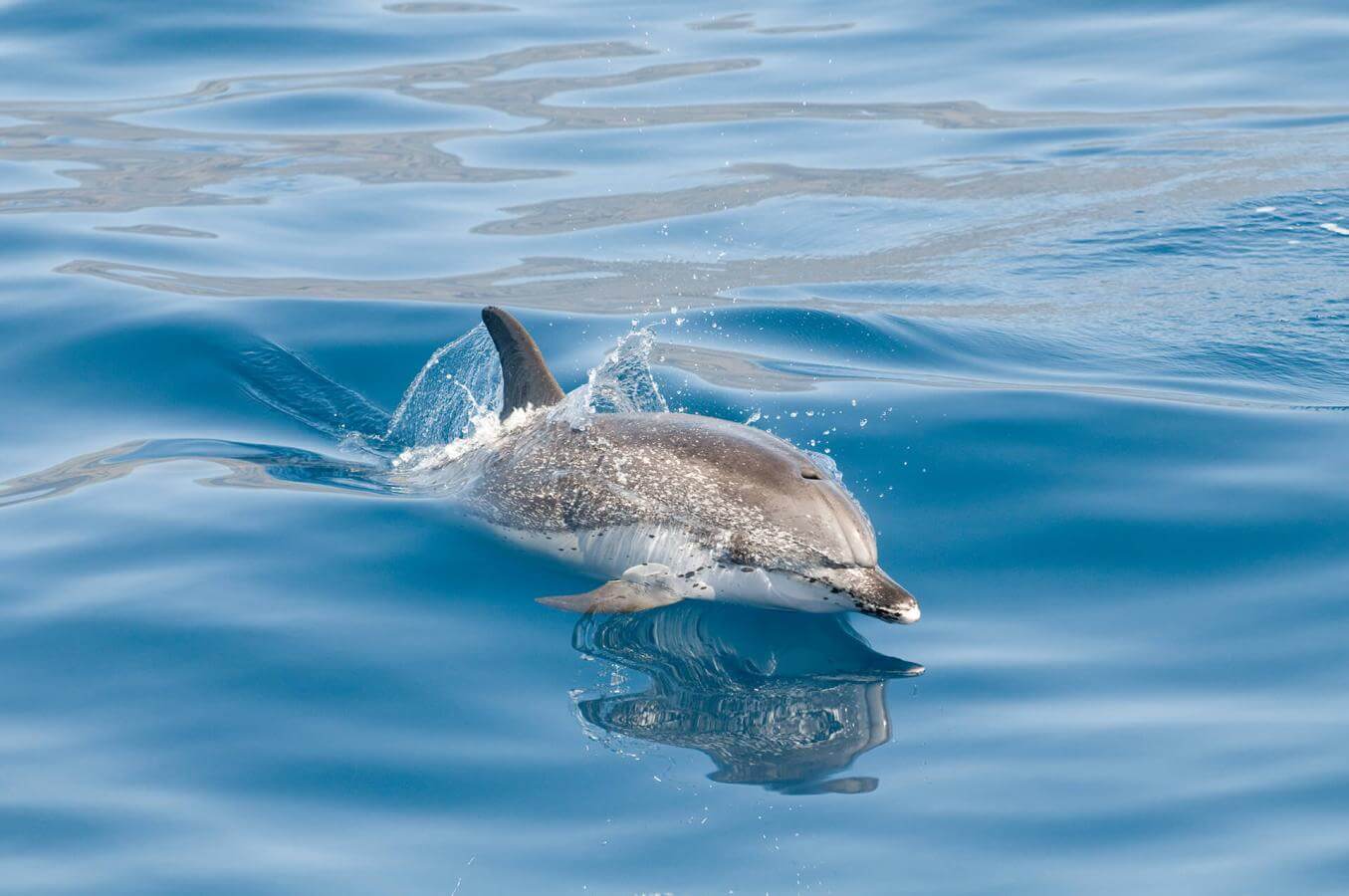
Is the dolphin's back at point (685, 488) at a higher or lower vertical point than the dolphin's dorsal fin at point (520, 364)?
lower

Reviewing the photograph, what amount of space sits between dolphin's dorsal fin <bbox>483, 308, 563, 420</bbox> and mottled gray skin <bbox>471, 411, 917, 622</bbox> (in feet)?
1.52

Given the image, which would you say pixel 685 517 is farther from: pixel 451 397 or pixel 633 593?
pixel 451 397

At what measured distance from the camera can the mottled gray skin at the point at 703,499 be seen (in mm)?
6883

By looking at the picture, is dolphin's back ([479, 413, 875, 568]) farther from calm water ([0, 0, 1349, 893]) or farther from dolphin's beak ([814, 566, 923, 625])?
calm water ([0, 0, 1349, 893])

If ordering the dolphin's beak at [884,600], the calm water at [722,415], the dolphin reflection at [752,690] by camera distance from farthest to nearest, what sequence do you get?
1. the dolphin's beak at [884,600]
2. the dolphin reflection at [752,690]
3. the calm water at [722,415]

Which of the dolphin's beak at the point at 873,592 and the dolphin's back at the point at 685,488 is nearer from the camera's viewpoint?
the dolphin's beak at the point at 873,592

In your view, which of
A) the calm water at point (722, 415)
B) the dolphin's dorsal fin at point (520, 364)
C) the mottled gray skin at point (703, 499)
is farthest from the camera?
the dolphin's dorsal fin at point (520, 364)

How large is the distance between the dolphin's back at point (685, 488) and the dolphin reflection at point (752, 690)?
36cm

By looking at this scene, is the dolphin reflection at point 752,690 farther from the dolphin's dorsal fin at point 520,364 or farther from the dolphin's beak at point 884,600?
the dolphin's dorsal fin at point 520,364

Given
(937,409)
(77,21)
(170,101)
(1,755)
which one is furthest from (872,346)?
(77,21)

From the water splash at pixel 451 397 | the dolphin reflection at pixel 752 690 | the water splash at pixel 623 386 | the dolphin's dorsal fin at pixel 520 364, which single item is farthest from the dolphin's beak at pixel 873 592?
the water splash at pixel 451 397

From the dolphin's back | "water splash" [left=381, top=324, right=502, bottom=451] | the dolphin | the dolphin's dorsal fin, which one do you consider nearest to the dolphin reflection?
the dolphin

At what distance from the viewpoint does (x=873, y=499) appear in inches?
332

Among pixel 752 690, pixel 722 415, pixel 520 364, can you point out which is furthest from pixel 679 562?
pixel 722 415
